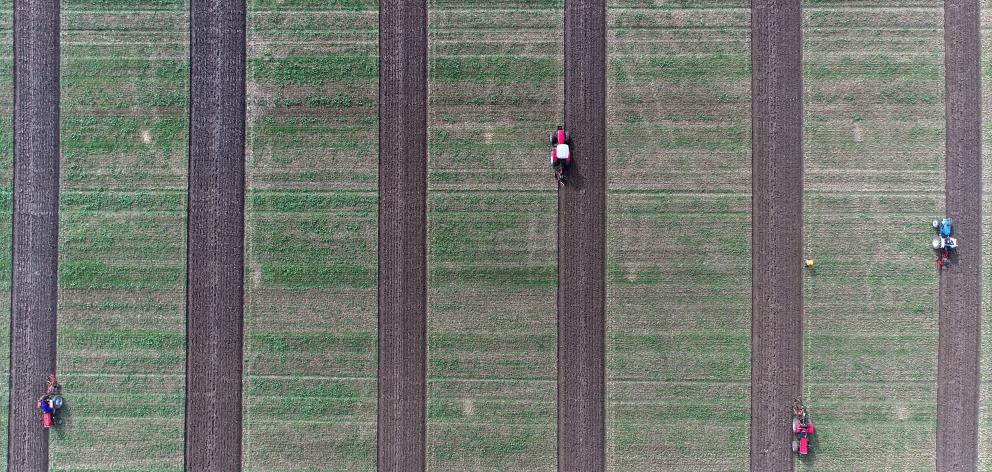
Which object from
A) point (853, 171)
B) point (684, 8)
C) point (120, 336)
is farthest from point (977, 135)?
point (120, 336)

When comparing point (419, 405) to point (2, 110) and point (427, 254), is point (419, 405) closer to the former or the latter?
point (427, 254)

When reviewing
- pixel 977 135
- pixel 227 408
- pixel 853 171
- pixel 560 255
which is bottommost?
pixel 227 408

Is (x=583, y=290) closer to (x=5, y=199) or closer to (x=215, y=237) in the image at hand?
(x=215, y=237)

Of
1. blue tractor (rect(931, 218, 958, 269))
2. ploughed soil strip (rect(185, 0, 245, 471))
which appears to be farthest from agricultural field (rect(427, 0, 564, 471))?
blue tractor (rect(931, 218, 958, 269))

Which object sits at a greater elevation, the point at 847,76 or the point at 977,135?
the point at 847,76

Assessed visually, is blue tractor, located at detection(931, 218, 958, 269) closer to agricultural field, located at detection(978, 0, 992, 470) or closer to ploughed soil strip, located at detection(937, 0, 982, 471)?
ploughed soil strip, located at detection(937, 0, 982, 471)
